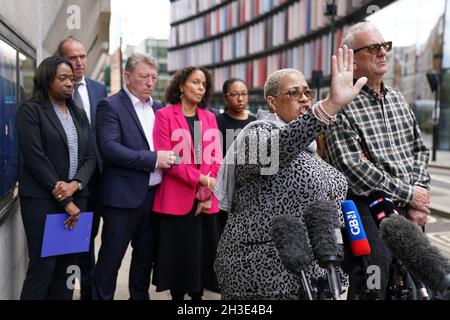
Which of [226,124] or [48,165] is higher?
[226,124]

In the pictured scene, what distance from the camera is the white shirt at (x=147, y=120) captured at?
318cm

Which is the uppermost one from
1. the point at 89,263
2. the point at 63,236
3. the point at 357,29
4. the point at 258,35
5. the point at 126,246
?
the point at 258,35

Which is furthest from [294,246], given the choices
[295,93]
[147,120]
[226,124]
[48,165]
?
[226,124]

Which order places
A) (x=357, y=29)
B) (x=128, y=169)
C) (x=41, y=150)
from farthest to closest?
1. (x=128, y=169)
2. (x=41, y=150)
3. (x=357, y=29)

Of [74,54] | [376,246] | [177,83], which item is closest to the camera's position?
[376,246]

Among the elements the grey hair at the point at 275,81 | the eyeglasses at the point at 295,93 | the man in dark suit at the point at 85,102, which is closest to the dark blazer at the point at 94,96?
the man in dark suit at the point at 85,102

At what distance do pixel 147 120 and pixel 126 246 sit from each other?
2.88ft

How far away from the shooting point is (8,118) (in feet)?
9.34

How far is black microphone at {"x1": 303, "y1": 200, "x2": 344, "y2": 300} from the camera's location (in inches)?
48.6

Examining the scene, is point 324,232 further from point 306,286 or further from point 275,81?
point 275,81

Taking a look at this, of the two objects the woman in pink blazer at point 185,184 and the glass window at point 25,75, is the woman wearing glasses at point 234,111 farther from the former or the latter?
the glass window at point 25,75

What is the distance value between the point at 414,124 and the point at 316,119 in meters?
1.04

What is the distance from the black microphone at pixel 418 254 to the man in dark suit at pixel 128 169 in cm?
195

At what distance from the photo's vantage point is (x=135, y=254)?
3.32 meters
